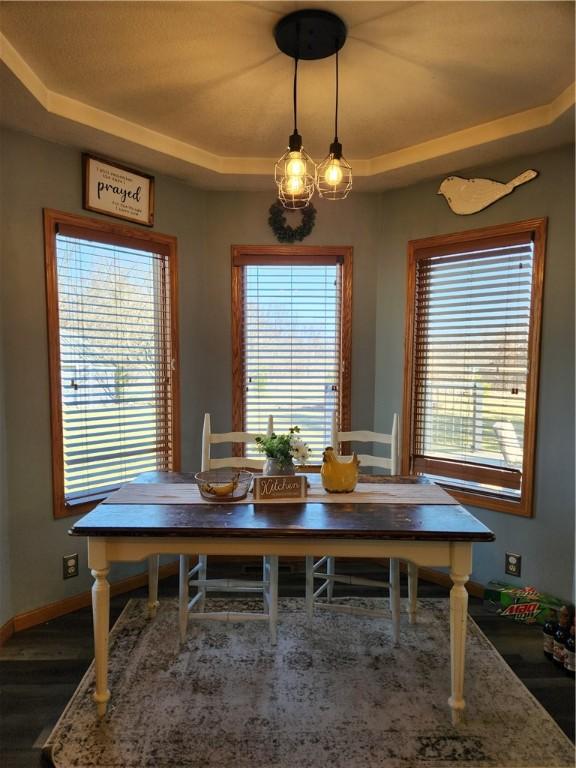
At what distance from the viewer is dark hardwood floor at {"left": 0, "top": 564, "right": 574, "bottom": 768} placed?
1725 millimetres

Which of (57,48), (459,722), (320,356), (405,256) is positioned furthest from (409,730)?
(57,48)

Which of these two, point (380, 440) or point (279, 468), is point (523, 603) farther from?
point (279, 468)

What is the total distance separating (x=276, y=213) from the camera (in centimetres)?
312

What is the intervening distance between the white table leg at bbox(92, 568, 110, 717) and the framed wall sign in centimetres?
206

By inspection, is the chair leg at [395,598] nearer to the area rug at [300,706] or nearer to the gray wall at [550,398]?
the area rug at [300,706]

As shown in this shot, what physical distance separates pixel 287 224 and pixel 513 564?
2641mm

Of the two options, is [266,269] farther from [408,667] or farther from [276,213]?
[408,667]

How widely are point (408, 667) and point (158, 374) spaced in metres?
2.23

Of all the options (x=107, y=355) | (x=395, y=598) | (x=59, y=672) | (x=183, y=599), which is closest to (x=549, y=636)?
(x=395, y=598)

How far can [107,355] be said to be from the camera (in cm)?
276

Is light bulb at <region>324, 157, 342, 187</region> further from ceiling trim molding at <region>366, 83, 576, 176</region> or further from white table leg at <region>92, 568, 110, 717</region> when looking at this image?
white table leg at <region>92, 568, 110, 717</region>

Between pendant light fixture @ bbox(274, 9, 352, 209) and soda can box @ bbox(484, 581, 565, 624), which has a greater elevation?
pendant light fixture @ bbox(274, 9, 352, 209)

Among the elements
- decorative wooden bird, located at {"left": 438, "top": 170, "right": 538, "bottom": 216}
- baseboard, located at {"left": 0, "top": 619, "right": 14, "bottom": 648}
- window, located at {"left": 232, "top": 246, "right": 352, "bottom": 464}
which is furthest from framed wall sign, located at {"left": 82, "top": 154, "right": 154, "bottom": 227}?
baseboard, located at {"left": 0, "top": 619, "right": 14, "bottom": 648}

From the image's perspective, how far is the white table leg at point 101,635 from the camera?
1762mm
